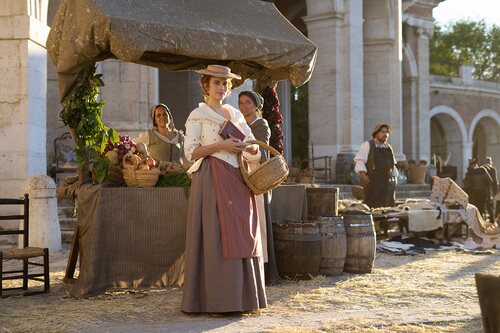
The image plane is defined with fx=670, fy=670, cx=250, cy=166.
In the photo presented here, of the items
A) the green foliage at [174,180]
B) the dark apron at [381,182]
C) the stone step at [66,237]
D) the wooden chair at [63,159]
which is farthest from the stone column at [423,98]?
the green foliage at [174,180]

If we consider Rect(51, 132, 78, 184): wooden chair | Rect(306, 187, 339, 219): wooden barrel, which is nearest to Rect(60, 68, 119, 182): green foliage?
Rect(306, 187, 339, 219): wooden barrel

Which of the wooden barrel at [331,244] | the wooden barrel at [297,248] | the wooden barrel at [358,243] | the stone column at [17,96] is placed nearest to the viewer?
the wooden barrel at [297,248]

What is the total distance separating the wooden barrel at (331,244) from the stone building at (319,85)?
3.87 metres

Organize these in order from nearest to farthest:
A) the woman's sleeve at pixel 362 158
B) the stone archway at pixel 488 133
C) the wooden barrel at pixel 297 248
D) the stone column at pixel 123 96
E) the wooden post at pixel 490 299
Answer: the wooden post at pixel 490 299 → the wooden barrel at pixel 297 248 → the woman's sleeve at pixel 362 158 → the stone column at pixel 123 96 → the stone archway at pixel 488 133

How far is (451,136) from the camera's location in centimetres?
3553

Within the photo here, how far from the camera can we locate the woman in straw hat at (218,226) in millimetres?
5074

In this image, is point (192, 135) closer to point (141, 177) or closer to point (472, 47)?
point (141, 177)

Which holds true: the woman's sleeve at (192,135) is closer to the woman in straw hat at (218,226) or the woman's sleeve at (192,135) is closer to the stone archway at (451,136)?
the woman in straw hat at (218,226)

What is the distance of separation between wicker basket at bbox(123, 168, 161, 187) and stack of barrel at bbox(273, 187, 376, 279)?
1.45 m

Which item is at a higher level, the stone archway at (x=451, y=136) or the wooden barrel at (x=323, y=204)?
the stone archway at (x=451, y=136)

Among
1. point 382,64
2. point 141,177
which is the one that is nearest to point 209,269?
point 141,177

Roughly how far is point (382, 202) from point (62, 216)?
524 cm

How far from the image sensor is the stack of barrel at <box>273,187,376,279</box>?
688 cm

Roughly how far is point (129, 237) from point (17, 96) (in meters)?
4.64
